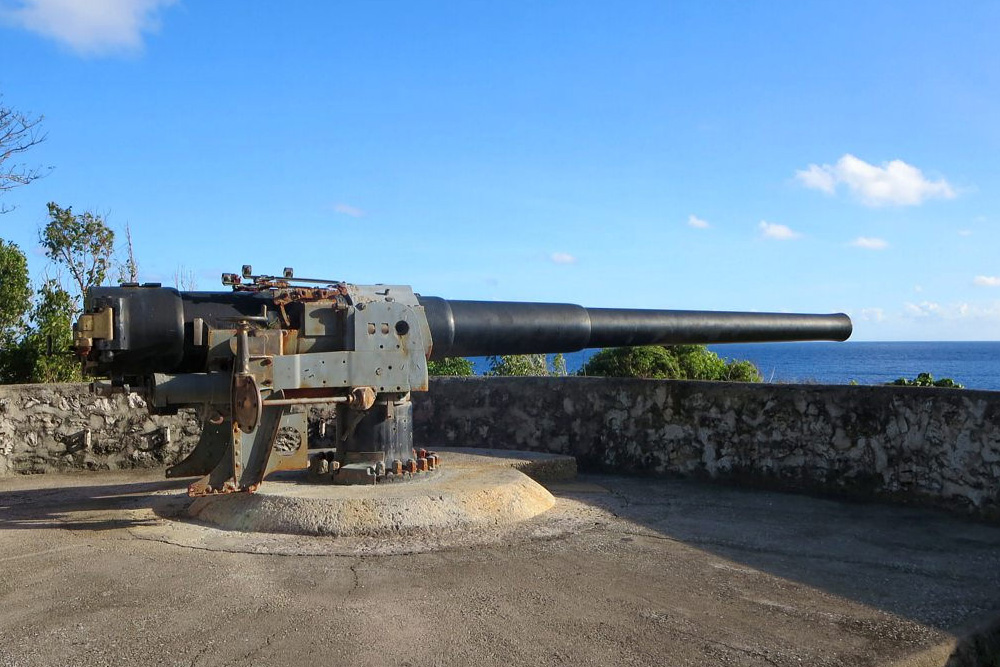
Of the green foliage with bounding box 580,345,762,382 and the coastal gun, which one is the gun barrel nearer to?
the coastal gun

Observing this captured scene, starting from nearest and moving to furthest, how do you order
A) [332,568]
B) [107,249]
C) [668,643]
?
[668,643] < [332,568] < [107,249]

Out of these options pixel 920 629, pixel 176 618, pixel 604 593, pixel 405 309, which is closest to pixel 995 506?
pixel 920 629

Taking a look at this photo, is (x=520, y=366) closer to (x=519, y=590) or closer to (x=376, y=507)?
(x=376, y=507)

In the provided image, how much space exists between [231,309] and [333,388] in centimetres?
93

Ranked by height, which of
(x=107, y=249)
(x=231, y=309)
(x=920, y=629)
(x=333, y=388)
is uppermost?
(x=107, y=249)

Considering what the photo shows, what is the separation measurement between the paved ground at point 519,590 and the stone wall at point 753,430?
0.42 meters

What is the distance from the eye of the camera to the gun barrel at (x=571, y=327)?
716cm

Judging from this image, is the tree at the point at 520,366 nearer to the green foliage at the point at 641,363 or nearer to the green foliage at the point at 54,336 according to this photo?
the green foliage at the point at 641,363

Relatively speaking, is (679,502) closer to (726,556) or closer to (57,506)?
(726,556)

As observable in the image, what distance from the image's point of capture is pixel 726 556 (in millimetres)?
5480

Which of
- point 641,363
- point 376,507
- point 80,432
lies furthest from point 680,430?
point 641,363

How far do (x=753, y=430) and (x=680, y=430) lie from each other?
76 cm

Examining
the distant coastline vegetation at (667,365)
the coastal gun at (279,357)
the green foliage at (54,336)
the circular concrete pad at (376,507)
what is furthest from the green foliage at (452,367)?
the circular concrete pad at (376,507)

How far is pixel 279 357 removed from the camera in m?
5.97
